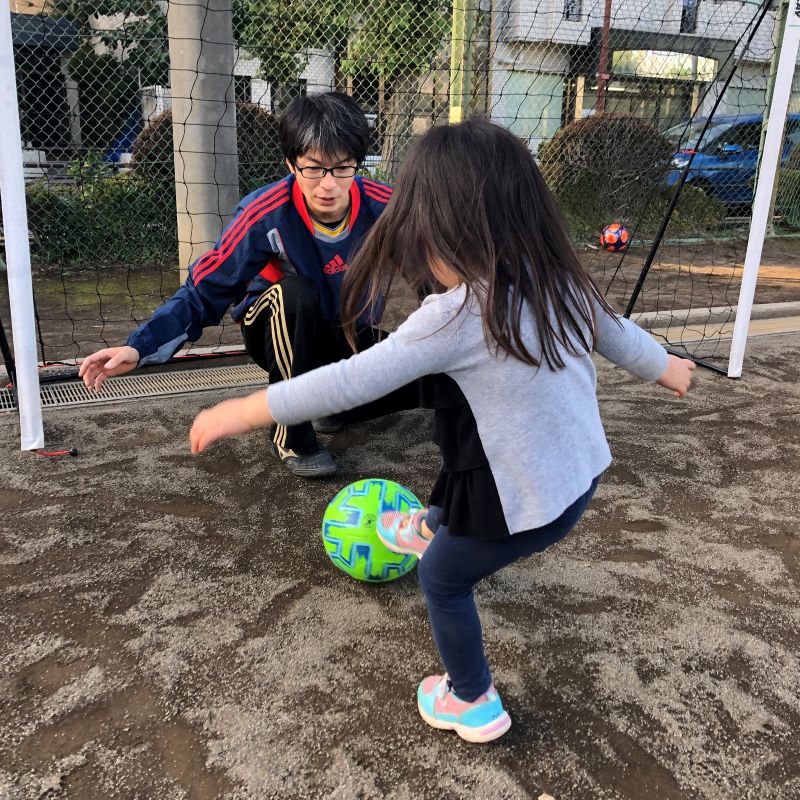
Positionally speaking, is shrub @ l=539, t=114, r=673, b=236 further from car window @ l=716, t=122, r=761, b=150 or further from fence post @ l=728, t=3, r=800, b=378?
fence post @ l=728, t=3, r=800, b=378

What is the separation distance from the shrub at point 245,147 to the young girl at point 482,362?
18.4 feet

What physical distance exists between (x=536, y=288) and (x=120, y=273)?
6.12 meters

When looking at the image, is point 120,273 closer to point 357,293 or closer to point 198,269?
point 198,269

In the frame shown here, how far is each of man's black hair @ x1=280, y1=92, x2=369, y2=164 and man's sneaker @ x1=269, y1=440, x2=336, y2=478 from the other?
3.52 ft

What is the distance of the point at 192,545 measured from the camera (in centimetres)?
245

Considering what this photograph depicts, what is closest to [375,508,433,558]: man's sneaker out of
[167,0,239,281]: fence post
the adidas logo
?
the adidas logo

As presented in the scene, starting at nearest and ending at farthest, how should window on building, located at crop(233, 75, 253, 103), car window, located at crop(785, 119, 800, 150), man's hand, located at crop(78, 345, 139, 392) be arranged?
1. man's hand, located at crop(78, 345, 139, 392)
2. window on building, located at crop(233, 75, 253, 103)
3. car window, located at crop(785, 119, 800, 150)

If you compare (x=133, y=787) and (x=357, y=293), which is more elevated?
(x=357, y=293)

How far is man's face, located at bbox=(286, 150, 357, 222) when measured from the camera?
8.61 ft

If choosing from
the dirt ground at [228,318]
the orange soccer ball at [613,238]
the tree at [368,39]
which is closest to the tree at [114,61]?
the tree at [368,39]

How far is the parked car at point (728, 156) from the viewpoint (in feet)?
30.2

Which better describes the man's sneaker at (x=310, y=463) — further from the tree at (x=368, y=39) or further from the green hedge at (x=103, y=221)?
the green hedge at (x=103, y=221)

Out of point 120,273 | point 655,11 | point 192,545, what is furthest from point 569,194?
point 655,11

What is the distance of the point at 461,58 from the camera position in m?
5.60
